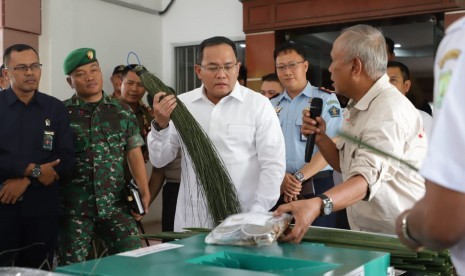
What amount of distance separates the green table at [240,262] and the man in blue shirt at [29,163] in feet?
5.58

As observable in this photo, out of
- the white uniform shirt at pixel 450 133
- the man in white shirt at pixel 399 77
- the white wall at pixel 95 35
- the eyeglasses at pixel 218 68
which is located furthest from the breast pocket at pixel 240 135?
the white wall at pixel 95 35

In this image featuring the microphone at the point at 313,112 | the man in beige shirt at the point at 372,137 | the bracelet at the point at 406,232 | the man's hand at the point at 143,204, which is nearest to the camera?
the bracelet at the point at 406,232

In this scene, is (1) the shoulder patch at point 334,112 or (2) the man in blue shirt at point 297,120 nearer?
→ (2) the man in blue shirt at point 297,120

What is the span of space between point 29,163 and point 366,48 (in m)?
1.76

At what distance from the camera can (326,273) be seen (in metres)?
0.95

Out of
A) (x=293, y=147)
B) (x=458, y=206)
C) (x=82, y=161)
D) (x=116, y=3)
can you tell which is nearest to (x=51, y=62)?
(x=116, y=3)

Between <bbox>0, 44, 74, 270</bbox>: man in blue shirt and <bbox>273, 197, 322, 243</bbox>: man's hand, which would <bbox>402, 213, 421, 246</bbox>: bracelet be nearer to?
<bbox>273, 197, 322, 243</bbox>: man's hand

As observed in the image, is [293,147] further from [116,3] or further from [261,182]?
[116,3]

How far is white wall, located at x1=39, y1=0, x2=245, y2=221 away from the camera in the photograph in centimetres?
527

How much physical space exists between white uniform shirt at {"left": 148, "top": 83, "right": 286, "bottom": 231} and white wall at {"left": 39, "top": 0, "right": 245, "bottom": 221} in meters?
3.26

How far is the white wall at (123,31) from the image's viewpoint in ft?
17.3

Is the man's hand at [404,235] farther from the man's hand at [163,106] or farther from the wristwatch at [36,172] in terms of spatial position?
the wristwatch at [36,172]

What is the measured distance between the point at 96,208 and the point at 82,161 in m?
0.26

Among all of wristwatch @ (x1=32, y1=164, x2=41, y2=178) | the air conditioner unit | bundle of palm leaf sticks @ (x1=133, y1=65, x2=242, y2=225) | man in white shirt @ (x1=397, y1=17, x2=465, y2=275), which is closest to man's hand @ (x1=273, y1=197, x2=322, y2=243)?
man in white shirt @ (x1=397, y1=17, x2=465, y2=275)
